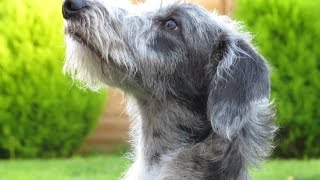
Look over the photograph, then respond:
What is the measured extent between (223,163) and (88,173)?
506cm

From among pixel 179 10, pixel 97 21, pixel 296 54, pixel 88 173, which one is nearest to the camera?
pixel 97 21

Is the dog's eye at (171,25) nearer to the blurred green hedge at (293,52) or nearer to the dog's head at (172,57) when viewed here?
the dog's head at (172,57)

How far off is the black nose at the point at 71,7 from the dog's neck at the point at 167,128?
2.32 ft

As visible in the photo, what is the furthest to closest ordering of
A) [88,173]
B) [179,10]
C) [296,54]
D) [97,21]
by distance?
1. [296,54]
2. [88,173]
3. [179,10]
4. [97,21]

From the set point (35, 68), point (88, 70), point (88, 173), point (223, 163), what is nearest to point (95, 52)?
point (88, 70)

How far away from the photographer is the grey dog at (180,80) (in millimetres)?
4449

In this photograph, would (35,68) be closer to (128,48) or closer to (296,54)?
(296,54)

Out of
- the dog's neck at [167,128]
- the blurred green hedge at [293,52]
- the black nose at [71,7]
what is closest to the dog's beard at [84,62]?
the black nose at [71,7]

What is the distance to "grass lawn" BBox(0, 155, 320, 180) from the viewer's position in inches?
356

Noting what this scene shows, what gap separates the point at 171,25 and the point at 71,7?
2.15 feet

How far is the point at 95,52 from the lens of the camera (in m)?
4.45

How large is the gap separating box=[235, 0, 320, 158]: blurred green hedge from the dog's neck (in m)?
5.91

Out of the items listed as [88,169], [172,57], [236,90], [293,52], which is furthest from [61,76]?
[236,90]

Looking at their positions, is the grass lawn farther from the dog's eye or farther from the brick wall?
the dog's eye
